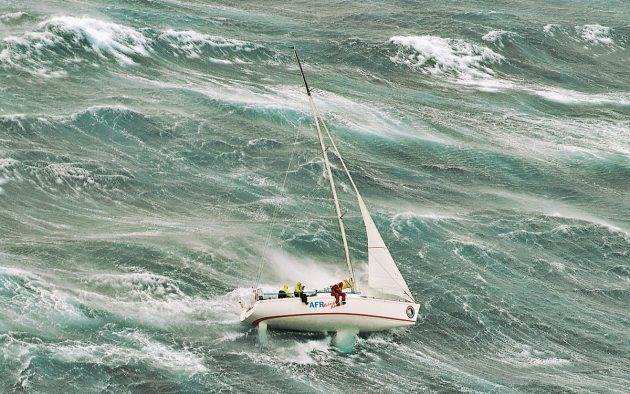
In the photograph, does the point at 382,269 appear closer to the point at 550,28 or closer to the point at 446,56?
the point at 446,56

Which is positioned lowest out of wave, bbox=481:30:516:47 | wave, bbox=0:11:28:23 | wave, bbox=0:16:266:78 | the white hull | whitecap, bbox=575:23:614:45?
the white hull

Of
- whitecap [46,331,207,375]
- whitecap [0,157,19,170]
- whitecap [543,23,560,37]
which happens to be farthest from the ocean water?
whitecap [0,157,19,170]

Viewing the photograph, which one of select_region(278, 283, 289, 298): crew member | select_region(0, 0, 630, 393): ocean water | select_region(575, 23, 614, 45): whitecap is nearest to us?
select_region(0, 0, 630, 393): ocean water

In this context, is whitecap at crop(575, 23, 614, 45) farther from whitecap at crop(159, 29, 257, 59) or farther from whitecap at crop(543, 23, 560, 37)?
whitecap at crop(159, 29, 257, 59)

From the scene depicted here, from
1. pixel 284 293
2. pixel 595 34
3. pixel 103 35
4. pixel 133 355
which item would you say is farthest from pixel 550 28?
pixel 133 355

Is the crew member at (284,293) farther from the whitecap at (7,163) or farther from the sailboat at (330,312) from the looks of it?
the whitecap at (7,163)
